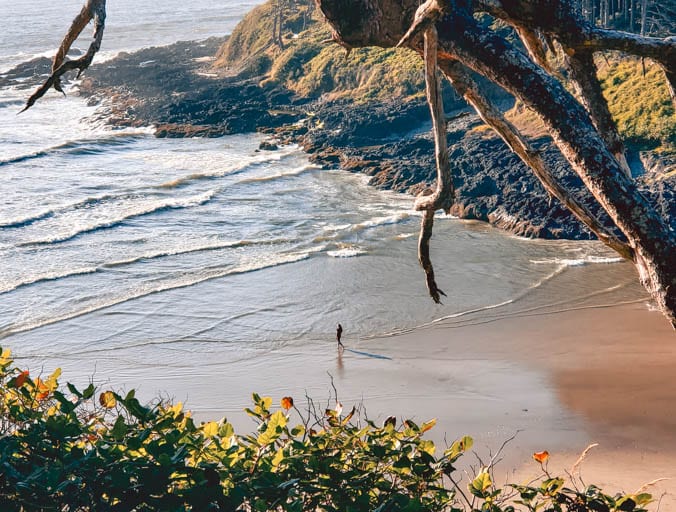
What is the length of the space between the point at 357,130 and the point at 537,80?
26.7 metres

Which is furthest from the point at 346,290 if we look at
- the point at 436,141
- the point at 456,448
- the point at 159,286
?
the point at 436,141

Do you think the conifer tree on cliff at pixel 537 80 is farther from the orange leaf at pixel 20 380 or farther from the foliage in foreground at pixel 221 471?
the orange leaf at pixel 20 380

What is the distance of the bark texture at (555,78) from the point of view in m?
2.95

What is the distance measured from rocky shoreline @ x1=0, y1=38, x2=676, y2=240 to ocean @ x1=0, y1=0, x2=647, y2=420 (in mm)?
835

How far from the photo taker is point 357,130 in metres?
29.5

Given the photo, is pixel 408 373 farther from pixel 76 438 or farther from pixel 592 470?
pixel 76 438

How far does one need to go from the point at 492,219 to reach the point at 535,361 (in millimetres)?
7878

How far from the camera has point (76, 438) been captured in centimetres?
315

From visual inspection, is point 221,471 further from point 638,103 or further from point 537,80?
point 638,103

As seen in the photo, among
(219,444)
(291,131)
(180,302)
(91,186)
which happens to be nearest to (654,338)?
(180,302)

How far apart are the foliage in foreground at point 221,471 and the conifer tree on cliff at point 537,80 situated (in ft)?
2.16

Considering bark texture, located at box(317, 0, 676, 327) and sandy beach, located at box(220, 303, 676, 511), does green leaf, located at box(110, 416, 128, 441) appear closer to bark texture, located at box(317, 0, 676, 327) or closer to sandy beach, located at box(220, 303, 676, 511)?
bark texture, located at box(317, 0, 676, 327)

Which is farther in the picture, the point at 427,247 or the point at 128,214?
the point at 128,214

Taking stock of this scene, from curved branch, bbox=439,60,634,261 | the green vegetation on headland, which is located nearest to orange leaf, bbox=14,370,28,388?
curved branch, bbox=439,60,634,261
